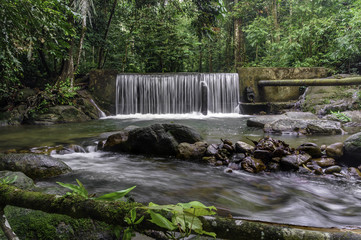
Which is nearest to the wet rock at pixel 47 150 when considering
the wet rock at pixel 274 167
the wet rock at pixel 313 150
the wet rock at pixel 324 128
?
the wet rock at pixel 274 167

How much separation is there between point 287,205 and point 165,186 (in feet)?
5.59

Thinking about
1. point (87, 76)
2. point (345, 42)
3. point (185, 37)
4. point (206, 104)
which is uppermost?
point (185, 37)

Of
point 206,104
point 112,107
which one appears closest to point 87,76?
point 112,107

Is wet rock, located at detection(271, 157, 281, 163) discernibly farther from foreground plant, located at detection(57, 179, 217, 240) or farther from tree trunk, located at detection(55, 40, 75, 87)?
tree trunk, located at detection(55, 40, 75, 87)

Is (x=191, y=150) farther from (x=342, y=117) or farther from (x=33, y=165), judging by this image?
(x=342, y=117)

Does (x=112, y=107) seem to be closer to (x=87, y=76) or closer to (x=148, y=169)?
(x=87, y=76)

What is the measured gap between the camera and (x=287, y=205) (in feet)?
10.1

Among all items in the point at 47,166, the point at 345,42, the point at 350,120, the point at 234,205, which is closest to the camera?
the point at 234,205

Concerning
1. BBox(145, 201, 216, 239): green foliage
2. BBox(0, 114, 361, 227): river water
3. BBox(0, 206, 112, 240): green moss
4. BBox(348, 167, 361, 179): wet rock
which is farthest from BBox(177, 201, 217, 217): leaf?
BBox(348, 167, 361, 179): wet rock

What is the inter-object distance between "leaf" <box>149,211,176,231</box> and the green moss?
994mm

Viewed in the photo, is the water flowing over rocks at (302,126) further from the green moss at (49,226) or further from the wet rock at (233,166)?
the green moss at (49,226)

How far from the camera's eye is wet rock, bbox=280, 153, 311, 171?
13.9ft

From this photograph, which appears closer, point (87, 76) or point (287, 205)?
point (287, 205)

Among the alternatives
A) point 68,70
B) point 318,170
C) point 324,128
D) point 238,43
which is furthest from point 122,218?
point 238,43
